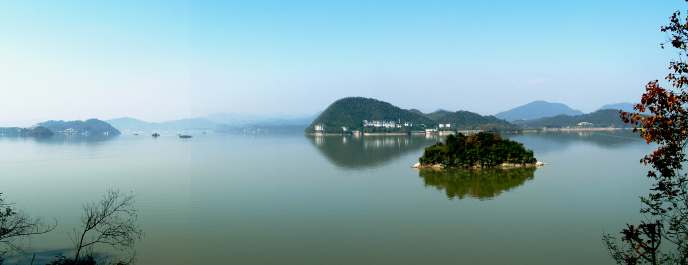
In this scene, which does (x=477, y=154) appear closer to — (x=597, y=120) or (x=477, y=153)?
(x=477, y=153)

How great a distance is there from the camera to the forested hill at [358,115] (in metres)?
82.9

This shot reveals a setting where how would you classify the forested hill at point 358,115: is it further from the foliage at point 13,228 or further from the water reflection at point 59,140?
the foliage at point 13,228

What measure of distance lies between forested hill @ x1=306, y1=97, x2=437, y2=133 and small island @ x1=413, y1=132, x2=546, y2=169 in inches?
2273

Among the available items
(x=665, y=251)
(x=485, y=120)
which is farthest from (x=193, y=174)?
(x=485, y=120)

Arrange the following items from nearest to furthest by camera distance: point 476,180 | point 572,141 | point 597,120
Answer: point 476,180, point 572,141, point 597,120

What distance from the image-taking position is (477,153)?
18.9m

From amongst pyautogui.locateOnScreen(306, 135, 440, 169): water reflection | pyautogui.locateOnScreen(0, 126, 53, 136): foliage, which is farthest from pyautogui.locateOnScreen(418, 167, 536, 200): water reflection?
pyautogui.locateOnScreen(0, 126, 53, 136): foliage

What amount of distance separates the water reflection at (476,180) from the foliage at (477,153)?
0.74 m

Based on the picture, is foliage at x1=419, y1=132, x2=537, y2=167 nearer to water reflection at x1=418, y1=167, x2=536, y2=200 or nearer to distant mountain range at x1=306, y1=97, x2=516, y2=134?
water reflection at x1=418, y1=167, x2=536, y2=200

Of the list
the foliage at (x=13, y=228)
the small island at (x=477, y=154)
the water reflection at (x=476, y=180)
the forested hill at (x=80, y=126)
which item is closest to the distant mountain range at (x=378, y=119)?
the forested hill at (x=80, y=126)

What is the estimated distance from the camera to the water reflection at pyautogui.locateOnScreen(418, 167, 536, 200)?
13333 mm

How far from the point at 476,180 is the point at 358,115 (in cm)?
7653

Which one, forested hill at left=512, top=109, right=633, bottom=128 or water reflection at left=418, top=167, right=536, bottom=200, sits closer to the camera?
water reflection at left=418, top=167, right=536, bottom=200

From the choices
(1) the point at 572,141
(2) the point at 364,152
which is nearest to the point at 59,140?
(2) the point at 364,152
